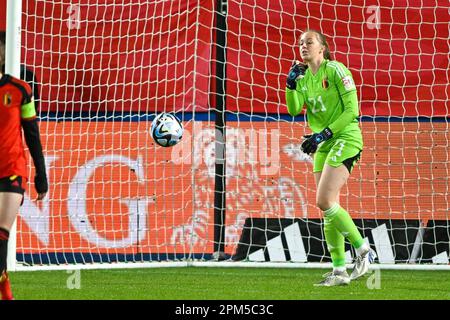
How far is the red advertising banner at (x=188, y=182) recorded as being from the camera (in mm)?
11906

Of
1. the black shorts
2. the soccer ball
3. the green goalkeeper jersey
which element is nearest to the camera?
the black shorts

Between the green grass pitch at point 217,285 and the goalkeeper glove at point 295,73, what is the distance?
5.39ft

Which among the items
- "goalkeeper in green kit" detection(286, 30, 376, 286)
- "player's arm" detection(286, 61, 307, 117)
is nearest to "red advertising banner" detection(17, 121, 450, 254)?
"player's arm" detection(286, 61, 307, 117)

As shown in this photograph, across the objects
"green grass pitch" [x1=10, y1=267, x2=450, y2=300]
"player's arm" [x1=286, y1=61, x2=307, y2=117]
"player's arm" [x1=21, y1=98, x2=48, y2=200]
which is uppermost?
"player's arm" [x1=286, y1=61, x2=307, y2=117]

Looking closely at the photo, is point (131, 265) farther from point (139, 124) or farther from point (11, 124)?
point (11, 124)

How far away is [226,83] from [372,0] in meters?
1.83

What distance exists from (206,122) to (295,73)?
3.14 m

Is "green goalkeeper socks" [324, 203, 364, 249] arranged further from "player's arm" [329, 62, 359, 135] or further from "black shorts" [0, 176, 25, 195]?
"black shorts" [0, 176, 25, 195]

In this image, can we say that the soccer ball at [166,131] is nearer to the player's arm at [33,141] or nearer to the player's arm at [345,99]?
the player's arm at [345,99]

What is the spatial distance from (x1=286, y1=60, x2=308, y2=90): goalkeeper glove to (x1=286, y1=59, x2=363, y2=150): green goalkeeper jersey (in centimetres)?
6

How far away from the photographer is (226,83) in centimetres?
1208

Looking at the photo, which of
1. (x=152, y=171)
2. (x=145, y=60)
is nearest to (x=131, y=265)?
(x=152, y=171)

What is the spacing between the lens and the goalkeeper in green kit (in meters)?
8.76

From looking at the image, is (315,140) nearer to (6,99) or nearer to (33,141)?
(33,141)
